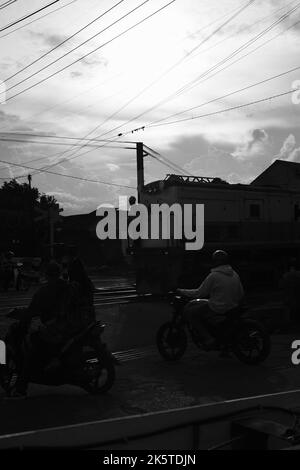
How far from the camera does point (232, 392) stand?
6.64 metres

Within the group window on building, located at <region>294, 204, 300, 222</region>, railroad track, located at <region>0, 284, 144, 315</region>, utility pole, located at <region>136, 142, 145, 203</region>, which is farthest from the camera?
utility pole, located at <region>136, 142, 145, 203</region>

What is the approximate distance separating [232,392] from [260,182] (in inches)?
780

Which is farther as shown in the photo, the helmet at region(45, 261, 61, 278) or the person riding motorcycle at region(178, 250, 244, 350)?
the person riding motorcycle at region(178, 250, 244, 350)

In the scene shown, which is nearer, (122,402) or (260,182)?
(122,402)

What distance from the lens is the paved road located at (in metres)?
5.78

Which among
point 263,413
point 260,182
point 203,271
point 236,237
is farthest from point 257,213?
point 263,413

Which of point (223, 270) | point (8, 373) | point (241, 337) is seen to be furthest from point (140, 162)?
point (8, 373)

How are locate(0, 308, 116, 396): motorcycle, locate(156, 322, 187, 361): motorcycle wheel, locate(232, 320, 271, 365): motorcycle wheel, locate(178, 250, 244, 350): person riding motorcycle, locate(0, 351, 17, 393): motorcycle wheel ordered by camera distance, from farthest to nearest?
locate(156, 322, 187, 361): motorcycle wheel < locate(178, 250, 244, 350): person riding motorcycle < locate(232, 320, 271, 365): motorcycle wheel < locate(0, 351, 17, 393): motorcycle wheel < locate(0, 308, 116, 396): motorcycle

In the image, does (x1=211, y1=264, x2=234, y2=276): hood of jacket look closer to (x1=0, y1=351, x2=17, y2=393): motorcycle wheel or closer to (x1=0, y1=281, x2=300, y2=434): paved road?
(x1=0, y1=281, x2=300, y2=434): paved road

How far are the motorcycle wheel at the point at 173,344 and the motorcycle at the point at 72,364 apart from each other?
2.14 m

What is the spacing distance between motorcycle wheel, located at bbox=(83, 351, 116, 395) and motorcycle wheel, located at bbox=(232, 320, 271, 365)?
232 cm

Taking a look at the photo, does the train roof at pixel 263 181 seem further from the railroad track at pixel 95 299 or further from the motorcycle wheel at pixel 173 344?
the motorcycle wheel at pixel 173 344

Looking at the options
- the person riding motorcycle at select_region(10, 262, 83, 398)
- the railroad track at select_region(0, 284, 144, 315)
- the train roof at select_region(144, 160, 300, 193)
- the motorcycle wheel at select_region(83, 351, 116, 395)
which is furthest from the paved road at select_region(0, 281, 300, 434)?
the train roof at select_region(144, 160, 300, 193)
